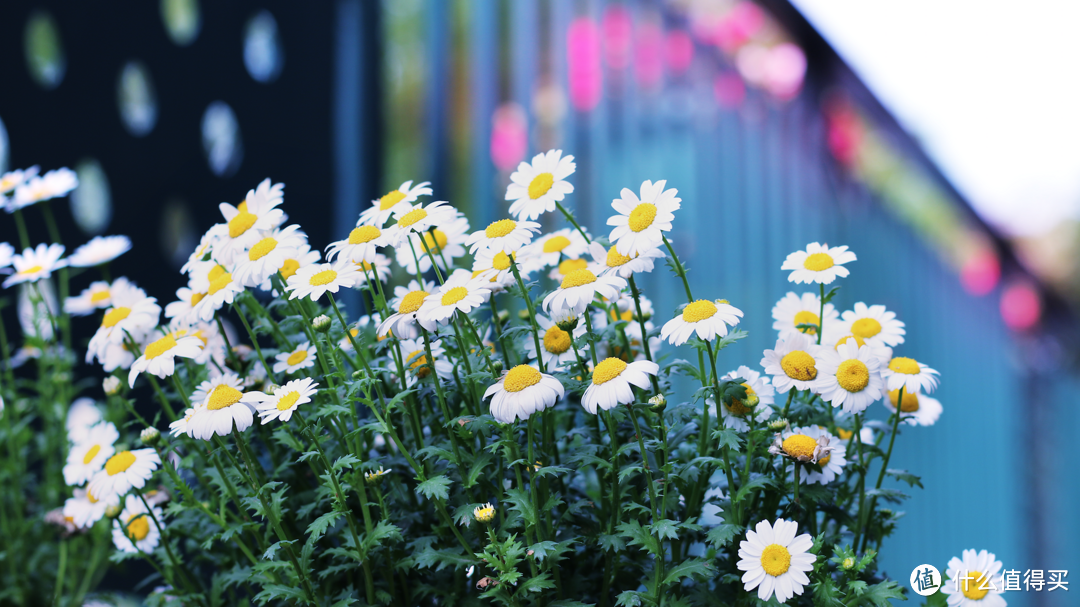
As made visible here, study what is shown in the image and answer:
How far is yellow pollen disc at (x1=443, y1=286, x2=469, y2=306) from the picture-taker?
2.04 feet

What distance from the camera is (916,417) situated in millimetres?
771

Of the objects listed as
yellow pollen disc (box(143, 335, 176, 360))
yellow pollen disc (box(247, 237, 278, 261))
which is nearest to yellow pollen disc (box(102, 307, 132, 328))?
yellow pollen disc (box(143, 335, 176, 360))

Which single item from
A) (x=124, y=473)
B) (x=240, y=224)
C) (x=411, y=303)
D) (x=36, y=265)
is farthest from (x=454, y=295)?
(x=36, y=265)

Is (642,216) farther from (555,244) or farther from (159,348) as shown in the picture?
(159,348)

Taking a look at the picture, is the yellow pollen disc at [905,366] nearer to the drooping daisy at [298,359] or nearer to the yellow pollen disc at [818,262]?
the yellow pollen disc at [818,262]

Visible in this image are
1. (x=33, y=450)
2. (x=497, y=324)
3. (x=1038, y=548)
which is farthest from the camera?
(x=1038, y=548)

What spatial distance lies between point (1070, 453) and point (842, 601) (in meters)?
7.12

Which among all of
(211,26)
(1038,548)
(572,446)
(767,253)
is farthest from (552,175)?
(1038,548)

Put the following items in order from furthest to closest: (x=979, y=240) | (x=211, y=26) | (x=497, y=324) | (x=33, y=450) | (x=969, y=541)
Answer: (x=979, y=240) → (x=969, y=541) → (x=211, y=26) → (x=33, y=450) → (x=497, y=324)

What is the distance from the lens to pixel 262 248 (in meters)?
0.68

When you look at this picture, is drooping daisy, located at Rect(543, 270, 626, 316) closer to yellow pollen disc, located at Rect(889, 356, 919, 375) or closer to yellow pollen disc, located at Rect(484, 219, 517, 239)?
yellow pollen disc, located at Rect(484, 219, 517, 239)

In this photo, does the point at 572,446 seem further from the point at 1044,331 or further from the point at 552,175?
the point at 1044,331

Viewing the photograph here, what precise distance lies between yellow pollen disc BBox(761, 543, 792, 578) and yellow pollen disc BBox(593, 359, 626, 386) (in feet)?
0.64

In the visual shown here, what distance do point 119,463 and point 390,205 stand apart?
398 millimetres
